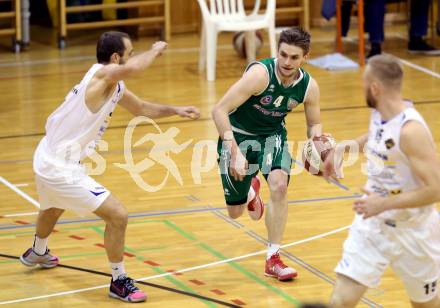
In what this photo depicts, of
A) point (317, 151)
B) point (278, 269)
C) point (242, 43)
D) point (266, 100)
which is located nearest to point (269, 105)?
point (266, 100)

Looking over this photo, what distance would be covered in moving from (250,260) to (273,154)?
2.68ft

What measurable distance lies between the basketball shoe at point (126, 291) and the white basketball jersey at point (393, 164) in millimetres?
1960

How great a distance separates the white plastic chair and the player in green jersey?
600cm

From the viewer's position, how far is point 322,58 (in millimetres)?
14172

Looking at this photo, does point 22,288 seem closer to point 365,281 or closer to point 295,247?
point 295,247

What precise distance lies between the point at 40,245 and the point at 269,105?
1.87m

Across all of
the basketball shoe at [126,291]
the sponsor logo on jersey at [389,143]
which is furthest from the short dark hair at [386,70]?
the basketball shoe at [126,291]

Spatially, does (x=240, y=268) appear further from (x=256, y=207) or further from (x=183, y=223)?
(x=183, y=223)

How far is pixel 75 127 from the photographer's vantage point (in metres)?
6.47

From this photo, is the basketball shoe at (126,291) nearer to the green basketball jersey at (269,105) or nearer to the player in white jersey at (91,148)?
the player in white jersey at (91,148)

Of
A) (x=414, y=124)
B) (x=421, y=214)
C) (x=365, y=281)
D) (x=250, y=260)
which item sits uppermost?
(x=414, y=124)

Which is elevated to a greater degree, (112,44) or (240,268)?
(112,44)

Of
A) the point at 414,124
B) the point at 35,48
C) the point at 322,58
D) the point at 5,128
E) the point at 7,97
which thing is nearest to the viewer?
the point at 414,124

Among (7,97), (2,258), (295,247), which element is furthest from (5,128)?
(295,247)
